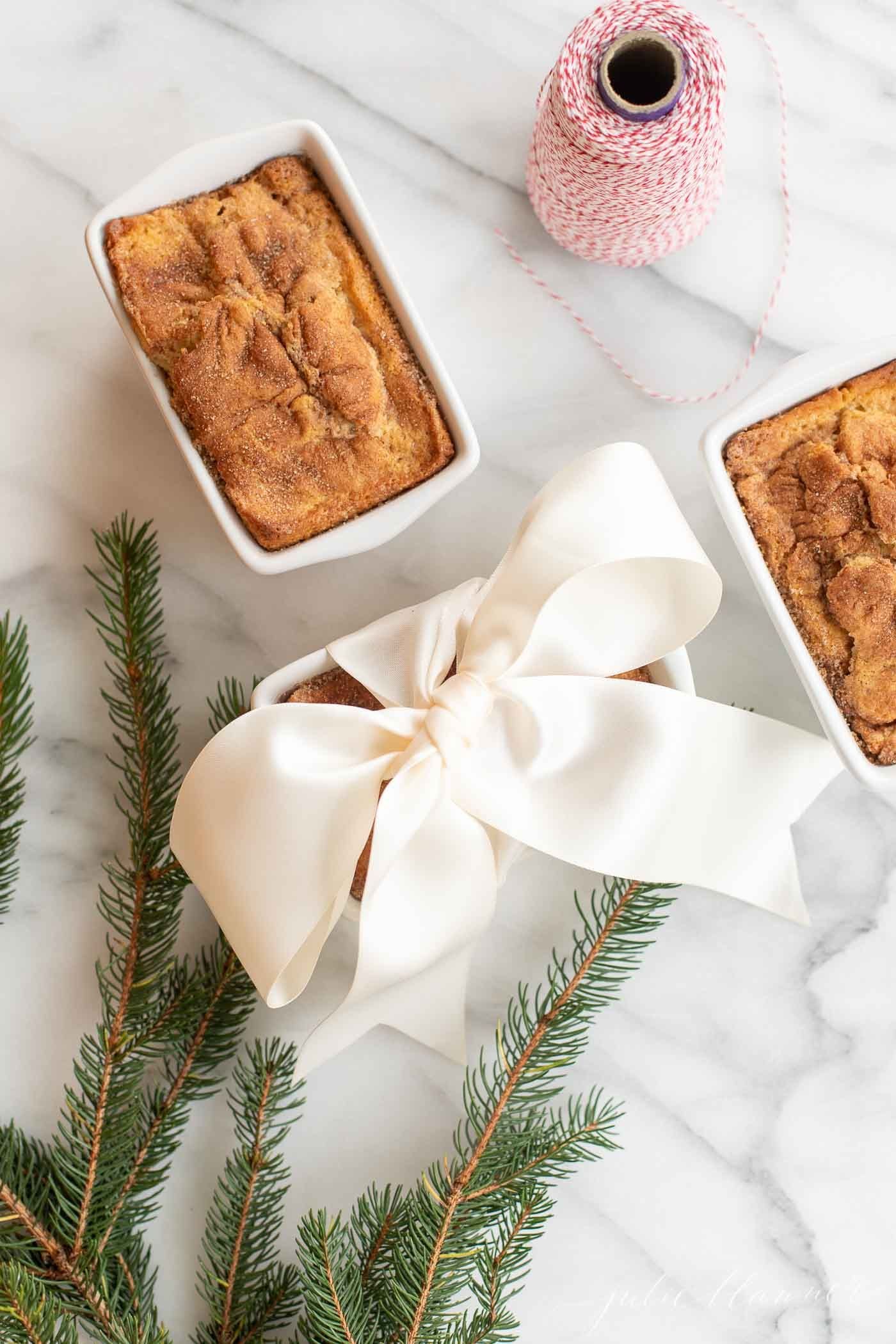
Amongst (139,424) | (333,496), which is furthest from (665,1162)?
(139,424)

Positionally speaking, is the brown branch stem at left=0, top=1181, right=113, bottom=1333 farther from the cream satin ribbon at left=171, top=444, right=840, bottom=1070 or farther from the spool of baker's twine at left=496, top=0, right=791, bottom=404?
the spool of baker's twine at left=496, top=0, right=791, bottom=404

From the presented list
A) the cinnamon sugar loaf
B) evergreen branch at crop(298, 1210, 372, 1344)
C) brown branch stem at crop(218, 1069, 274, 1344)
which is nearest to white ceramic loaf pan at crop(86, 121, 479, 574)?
the cinnamon sugar loaf

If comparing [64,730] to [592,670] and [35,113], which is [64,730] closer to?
[592,670]

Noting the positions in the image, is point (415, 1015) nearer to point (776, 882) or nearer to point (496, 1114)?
point (496, 1114)

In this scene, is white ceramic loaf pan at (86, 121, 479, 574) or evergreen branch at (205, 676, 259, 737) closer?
white ceramic loaf pan at (86, 121, 479, 574)

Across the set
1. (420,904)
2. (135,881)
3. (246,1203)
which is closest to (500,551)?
(420,904)
